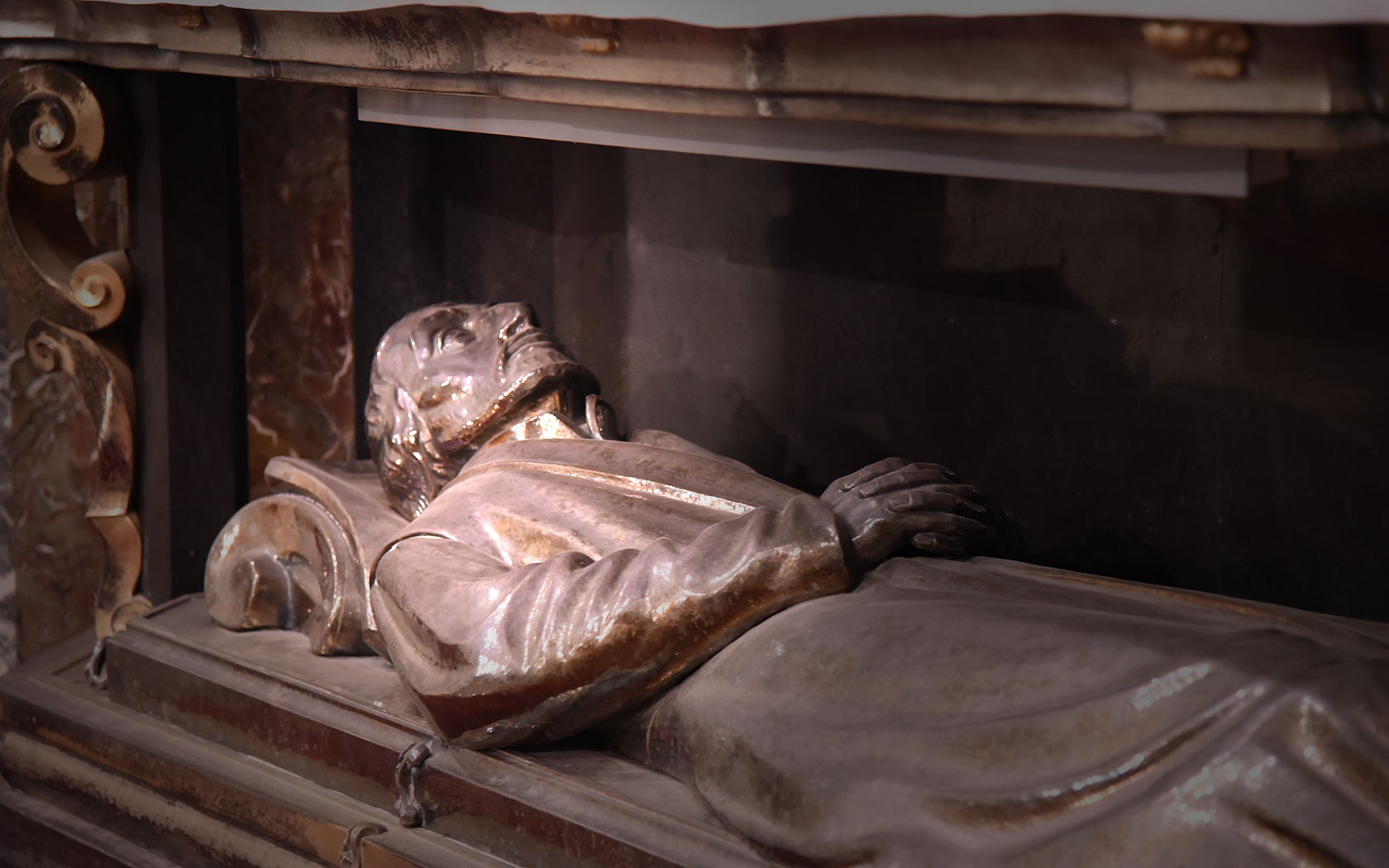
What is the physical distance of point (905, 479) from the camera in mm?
2314

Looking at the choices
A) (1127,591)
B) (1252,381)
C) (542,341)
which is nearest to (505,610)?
(542,341)

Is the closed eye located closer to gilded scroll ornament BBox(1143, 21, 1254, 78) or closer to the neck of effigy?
the neck of effigy

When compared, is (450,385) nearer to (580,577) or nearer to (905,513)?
(580,577)

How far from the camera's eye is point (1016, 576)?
2.25 metres

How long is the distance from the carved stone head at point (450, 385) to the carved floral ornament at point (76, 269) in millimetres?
749

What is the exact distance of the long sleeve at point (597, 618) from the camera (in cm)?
219

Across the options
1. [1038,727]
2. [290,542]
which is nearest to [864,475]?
[1038,727]

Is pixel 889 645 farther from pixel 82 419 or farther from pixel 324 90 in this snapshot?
pixel 82 419

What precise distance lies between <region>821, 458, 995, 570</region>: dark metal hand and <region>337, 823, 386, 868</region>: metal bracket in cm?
93

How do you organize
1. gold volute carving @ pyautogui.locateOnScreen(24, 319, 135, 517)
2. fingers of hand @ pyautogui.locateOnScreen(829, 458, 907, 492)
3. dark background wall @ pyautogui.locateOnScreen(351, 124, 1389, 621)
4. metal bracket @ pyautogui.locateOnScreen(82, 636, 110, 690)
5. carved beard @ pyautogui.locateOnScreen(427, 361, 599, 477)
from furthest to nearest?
gold volute carving @ pyautogui.locateOnScreen(24, 319, 135, 517), metal bracket @ pyautogui.locateOnScreen(82, 636, 110, 690), carved beard @ pyautogui.locateOnScreen(427, 361, 599, 477), dark background wall @ pyautogui.locateOnScreen(351, 124, 1389, 621), fingers of hand @ pyautogui.locateOnScreen(829, 458, 907, 492)

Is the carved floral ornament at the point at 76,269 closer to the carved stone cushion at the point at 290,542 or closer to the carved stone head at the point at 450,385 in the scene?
the carved stone cushion at the point at 290,542

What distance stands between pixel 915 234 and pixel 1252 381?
0.70 metres

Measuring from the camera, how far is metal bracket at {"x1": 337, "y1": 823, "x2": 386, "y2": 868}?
8.07ft

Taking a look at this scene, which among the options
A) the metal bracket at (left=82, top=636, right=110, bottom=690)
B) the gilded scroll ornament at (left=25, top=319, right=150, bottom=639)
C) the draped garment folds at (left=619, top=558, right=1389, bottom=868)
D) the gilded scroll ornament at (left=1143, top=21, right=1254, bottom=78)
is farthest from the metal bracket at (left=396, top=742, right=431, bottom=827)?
the gilded scroll ornament at (left=1143, top=21, right=1254, bottom=78)
